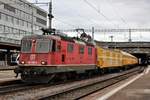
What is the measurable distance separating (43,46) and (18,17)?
80570mm

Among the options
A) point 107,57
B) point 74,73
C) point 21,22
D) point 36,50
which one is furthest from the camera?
point 21,22

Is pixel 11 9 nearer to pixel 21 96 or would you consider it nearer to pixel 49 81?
pixel 49 81

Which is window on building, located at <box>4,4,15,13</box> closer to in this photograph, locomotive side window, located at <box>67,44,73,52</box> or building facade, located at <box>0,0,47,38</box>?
building facade, located at <box>0,0,47,38</box>

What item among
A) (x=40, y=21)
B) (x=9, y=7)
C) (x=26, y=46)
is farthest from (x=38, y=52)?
(x=40, y=21)

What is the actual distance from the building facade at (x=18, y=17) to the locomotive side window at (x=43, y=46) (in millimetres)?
62333

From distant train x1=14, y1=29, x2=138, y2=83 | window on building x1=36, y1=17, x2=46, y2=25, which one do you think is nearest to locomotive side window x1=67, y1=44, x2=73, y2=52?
distant train x1=14, y1=29, x2=138, y2=83

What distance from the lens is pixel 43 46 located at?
22297 millimetres

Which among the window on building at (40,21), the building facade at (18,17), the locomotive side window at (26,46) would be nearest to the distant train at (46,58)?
the locomotive side window at (26,46)

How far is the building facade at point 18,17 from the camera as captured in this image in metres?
92.1

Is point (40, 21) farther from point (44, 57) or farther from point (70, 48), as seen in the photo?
point (44, 57)

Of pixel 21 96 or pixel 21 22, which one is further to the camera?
pixel 21 22

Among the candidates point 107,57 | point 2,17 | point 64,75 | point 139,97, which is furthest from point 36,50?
point 2,17

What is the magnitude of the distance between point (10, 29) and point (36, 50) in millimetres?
75502

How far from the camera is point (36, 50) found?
22.3 m
